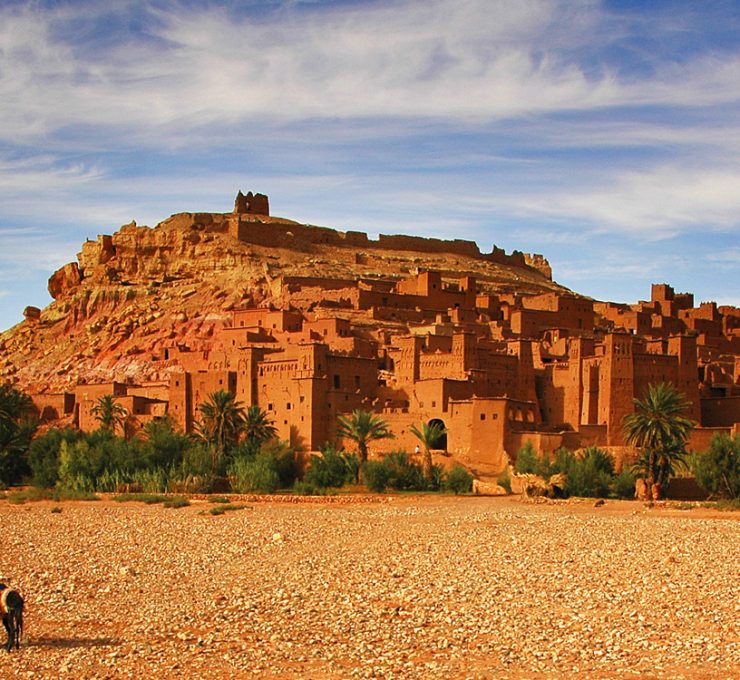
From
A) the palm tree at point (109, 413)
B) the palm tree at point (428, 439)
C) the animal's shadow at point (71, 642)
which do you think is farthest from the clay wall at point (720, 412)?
the animal's shadow at point (71, 642)

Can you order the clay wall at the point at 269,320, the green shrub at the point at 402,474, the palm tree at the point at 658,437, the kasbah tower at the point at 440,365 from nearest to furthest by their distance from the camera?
the palm tree at the point at 658,437, the green shrub at the point at 402,474, the kasbah tower at the point at 440,365, the clay wall at the point at 269,320

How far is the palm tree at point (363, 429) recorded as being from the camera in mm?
42812

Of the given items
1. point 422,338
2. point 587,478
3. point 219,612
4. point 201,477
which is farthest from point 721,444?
point 219,612

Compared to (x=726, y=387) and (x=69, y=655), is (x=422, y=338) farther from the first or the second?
(x=69, y=655)

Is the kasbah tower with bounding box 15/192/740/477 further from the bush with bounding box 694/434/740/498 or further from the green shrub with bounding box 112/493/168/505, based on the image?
the green shrub with bounding box 112/493/168/505

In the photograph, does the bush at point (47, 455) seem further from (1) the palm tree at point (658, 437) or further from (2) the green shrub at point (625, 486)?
(1) the palm tree at point (658, 437)

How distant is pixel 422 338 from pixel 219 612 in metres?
30.3

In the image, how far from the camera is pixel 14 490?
A: 4512 cm

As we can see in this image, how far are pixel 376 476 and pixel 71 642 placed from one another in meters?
24.8

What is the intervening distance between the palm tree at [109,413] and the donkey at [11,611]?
33.0 m

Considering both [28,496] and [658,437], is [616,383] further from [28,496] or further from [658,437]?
[28,496]

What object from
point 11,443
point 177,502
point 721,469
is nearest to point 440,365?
point 721,469

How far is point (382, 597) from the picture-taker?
1967 cm

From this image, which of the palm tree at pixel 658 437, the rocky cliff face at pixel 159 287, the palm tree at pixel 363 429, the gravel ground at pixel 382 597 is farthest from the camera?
the rocky cliff face at pixel 159 287
